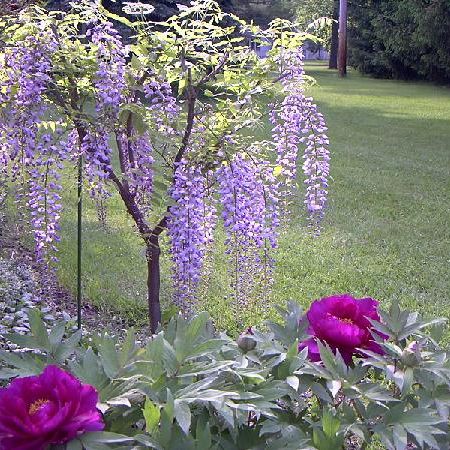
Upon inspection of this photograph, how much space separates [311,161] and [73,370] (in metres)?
2.01

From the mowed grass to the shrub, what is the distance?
1.61 m

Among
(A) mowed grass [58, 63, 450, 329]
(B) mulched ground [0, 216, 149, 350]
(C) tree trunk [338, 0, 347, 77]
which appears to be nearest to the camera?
(B) mulched ground [0, 216, 149, 350]

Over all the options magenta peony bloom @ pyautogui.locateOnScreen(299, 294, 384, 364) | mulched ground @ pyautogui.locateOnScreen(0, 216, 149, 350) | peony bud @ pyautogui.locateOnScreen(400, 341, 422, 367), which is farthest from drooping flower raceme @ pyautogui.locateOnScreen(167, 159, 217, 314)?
peony bud @ pyautogui.locateOnScreen(400, 341, 422, 367)

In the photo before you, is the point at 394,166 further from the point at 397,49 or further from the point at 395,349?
the point at 397,49

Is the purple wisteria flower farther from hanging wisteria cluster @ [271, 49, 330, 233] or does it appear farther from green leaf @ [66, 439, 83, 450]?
green leaf @ [66, 439, 83, 450]

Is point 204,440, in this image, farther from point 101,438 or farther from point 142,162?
point 142,162

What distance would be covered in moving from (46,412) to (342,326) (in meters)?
0.64

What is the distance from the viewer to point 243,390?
1292mm

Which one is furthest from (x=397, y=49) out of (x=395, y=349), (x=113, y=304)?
(x=395, y=349)

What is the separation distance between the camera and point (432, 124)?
48.5 ft

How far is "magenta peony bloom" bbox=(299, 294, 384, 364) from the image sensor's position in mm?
1486

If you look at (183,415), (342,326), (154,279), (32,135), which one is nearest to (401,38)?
(154,279)

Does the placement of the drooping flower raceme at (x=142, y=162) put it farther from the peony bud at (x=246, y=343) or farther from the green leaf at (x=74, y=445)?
the green leaf at (x=74, y=445)

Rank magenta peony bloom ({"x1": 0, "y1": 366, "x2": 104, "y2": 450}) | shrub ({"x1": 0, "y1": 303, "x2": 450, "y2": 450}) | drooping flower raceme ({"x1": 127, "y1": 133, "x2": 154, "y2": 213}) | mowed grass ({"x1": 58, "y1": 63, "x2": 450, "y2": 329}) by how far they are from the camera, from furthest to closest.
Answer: mowed grass ({"x1": 58, "y1": 63, "x2": 450, "y2": 329}) → drooping flower raceme ({"x1": 127, "y1": 133, "x2": 154, "y2": 213}) → shrub ({"x1": 0, "y1": 303, "x2": 450, "y2": 450}) → magenta peony bloom ({"x1": 0, "y1": 366, "x2": 104, "y2": 450})
